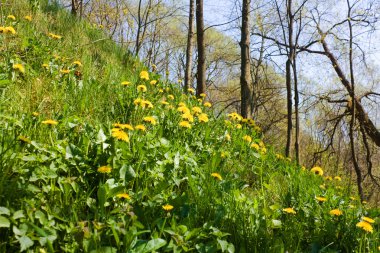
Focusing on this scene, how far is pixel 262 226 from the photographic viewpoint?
2.14 m

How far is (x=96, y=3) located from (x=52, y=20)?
14.6 m

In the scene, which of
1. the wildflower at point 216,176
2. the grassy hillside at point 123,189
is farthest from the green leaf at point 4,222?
the wildflower at point 216,176

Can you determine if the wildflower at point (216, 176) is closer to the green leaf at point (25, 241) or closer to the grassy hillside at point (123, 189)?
the grassy hillside at point (123, 189)

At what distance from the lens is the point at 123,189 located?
6.16 ft

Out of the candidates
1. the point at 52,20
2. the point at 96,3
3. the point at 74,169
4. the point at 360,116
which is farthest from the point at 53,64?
the point at 96,3

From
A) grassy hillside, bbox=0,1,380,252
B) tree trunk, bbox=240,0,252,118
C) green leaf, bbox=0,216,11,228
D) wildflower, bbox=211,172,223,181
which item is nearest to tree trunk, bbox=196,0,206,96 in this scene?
tree trunk, bbox=240,0,252,118

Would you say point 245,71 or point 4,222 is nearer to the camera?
point 4,222

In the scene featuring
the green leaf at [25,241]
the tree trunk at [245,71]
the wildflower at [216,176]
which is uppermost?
the tree trunk at [245,71]

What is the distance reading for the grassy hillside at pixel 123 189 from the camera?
5.38 ft

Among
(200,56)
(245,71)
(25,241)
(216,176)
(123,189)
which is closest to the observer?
(25,241)

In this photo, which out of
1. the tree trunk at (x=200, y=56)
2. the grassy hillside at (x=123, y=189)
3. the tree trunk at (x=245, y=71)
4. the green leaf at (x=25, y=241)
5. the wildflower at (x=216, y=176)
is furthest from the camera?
the tree trunk at (x=200, y=56)

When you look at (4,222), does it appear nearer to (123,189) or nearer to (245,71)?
(123,189)

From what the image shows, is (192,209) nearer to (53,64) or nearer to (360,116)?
(53,64)

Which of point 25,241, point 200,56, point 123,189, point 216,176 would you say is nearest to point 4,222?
point 25,241
